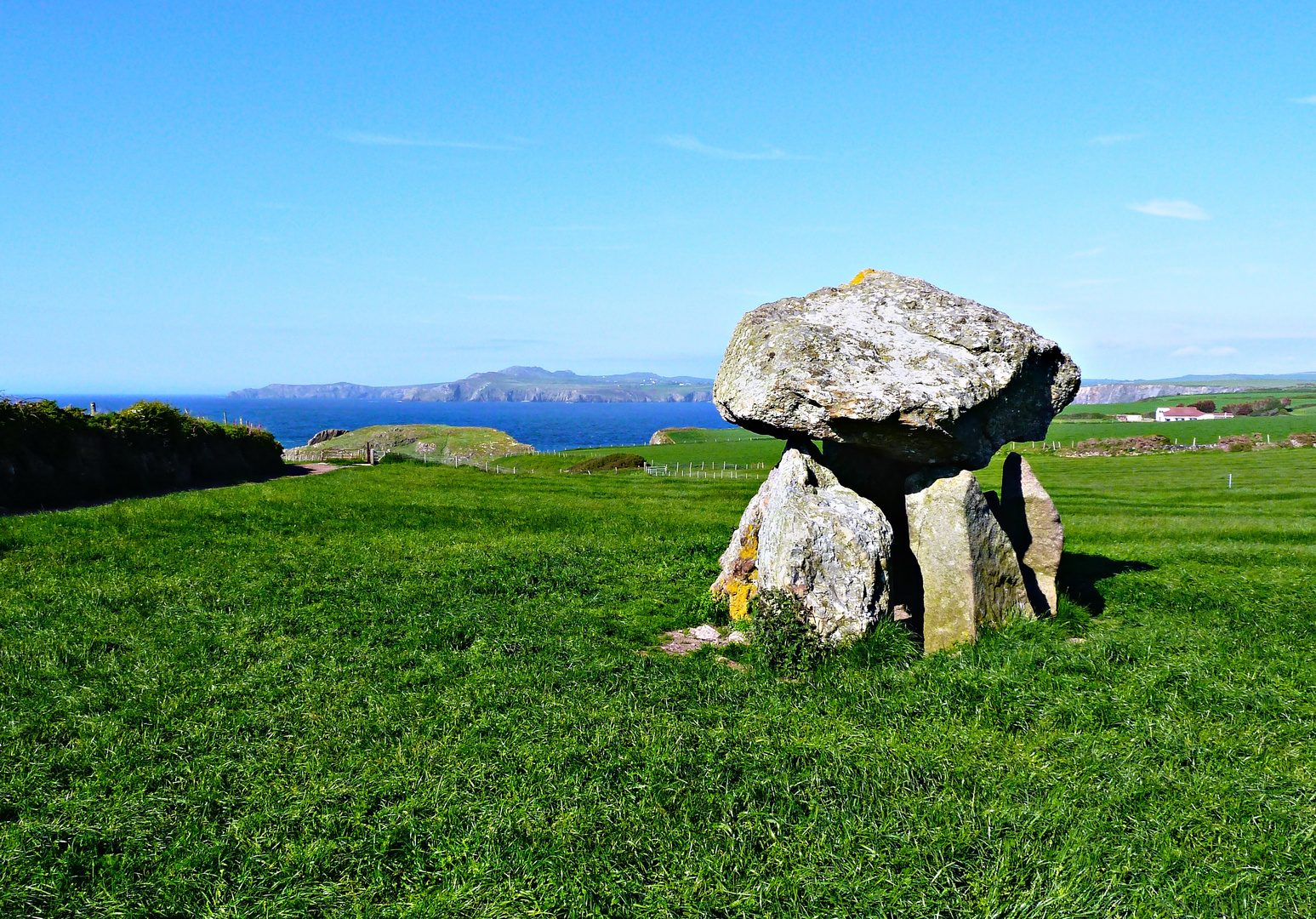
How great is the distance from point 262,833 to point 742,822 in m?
4.20

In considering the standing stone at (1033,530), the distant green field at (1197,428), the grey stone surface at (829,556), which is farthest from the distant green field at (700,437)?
the grey stone surface at (829,556)

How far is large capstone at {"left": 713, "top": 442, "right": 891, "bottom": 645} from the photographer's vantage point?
11531 mm

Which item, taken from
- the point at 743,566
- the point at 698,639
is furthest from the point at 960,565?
the point at 698,639

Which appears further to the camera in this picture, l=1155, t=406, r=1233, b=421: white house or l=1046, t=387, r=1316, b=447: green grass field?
l=1155, t=406, r=1233, b=421: white house

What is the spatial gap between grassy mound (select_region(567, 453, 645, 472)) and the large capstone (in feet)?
159

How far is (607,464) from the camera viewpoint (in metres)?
65.9

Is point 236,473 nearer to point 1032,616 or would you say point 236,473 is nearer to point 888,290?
point 888,290

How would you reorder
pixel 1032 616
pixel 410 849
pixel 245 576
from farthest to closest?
pixel 245 576 < pixel 1032 616 < pixel 410 849

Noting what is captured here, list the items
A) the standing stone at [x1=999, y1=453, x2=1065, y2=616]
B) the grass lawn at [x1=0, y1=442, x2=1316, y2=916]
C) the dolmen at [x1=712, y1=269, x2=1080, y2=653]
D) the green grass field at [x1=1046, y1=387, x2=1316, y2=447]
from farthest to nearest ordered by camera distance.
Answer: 1. the green grass field at [x1=1046, y1=387, x2=1316, y2=447]
2. the standing stone at [x1=999, y1=453, x2=1065, y2=616]
3. the dolmen at [x1=712, y1=269, x2=1080, y2=653]
4. the grass lawn at [x1=0, y1=442, x2=1316, y2=916]

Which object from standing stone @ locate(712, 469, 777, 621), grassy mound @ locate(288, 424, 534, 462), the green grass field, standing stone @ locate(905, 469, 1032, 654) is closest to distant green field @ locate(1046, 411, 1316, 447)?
the green grass field

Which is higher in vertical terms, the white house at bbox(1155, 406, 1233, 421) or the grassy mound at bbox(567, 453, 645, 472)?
the white house at bbox(1155, 406, 1233, 421)

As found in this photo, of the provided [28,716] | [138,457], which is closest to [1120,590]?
[28,716]

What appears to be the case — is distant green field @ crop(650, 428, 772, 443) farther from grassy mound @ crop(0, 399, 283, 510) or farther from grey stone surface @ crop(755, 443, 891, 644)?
grey stone surface @ crop(755, 443, 891, 644)

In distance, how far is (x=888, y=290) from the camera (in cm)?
1470
